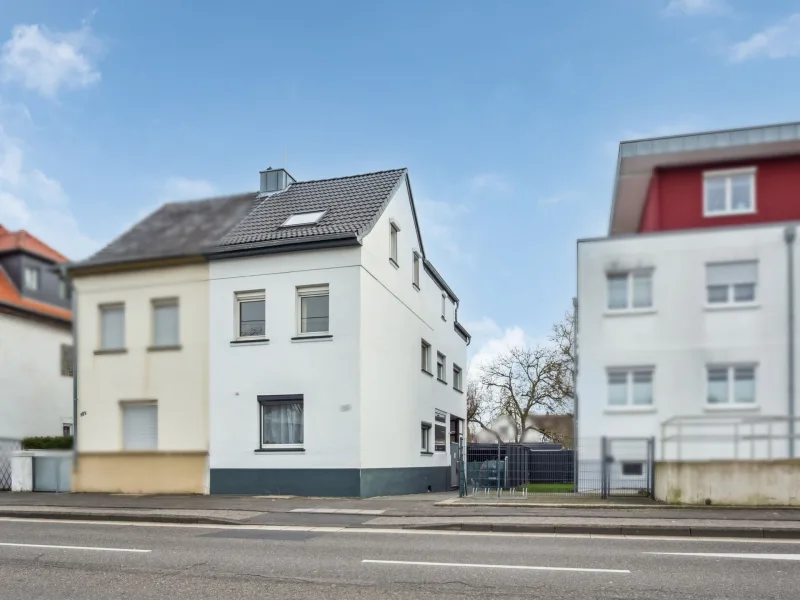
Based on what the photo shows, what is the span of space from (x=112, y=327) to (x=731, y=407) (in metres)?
11.6

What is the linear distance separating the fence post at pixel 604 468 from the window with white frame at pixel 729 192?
7312 millimetres

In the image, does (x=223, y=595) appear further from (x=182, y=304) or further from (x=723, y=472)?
(x=723, y=472)

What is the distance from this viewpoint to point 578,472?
15406mm

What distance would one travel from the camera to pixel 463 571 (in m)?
7.16

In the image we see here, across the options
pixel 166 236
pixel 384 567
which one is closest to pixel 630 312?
pixel 384 567

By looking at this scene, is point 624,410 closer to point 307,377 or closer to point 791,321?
point 791,321

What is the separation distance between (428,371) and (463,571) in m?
17.8

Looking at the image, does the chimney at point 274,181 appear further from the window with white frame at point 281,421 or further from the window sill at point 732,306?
the window sill at point 732,306

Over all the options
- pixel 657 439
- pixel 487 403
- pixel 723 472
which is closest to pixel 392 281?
pixel 657 439

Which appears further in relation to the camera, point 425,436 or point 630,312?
point 425,436

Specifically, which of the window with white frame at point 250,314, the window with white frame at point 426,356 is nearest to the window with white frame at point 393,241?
the window with white frame at point 250,314

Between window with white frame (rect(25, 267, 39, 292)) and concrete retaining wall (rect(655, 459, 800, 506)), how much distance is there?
11.5 metres

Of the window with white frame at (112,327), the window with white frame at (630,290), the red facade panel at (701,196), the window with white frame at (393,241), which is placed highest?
the red facade panel at (701,196)

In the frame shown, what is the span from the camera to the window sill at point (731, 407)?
1343 centimetres
